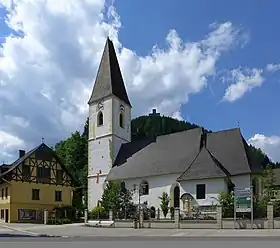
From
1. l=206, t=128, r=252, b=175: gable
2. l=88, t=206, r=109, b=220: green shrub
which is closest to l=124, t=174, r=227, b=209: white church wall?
l=206, t=128, r=252, b=175: gable

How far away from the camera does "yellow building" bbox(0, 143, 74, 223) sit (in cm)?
5481

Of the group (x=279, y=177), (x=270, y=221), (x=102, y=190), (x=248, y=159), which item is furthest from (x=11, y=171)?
(x=279, y=177)

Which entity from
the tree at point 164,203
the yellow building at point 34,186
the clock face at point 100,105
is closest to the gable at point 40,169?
the yellow building at point 34,186

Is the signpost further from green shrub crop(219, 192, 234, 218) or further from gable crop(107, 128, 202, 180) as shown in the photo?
gable crop(107, 128, 202, 180)

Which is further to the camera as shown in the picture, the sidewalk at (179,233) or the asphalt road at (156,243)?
the sidewalk at (179,233)

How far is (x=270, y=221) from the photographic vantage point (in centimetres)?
3312

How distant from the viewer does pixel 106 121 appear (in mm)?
62938

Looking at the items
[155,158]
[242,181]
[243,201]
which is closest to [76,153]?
[155,158]

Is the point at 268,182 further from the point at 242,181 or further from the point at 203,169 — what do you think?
the point at 203,169

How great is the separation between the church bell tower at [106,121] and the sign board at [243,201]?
27.9m

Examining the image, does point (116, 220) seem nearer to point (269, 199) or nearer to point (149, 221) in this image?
point (149, 221)

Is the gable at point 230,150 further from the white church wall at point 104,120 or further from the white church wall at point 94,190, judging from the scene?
the white church wall at point 94,190

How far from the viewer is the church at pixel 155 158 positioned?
46.8 m

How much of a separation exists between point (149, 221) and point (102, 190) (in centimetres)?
2217
